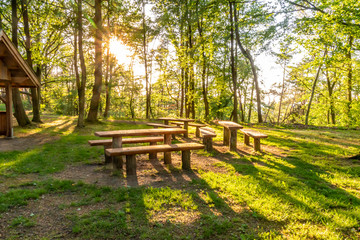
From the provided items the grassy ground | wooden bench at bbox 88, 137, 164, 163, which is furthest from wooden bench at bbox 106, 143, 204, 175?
wooden bench at bbox 88, 137, 164, 163

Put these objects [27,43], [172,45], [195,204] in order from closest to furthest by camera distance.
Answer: [195,204] → [27,43] → [172,45]

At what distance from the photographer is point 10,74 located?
9.15 m

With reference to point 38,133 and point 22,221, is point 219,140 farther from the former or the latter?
point 38,133

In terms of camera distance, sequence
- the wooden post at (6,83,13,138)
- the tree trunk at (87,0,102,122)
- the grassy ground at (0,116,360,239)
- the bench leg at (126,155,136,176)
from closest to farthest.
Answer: the grassy ground at (0,116,360,239) → the bench leg at (126,155,136,176) → the wooden post at (6,83,13,138) → the tree trunk at (87,0,102,122)

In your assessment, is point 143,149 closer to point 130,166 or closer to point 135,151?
point 135,151

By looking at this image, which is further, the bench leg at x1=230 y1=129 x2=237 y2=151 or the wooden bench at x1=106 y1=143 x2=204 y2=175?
the bench leg at x1=230 y1=129 x2=237 y2=151

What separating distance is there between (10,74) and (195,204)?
10071 millimetres

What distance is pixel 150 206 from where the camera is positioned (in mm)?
3176

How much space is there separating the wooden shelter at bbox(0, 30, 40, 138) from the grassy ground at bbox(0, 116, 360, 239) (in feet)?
15.0

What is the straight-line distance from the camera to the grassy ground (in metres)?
2.61

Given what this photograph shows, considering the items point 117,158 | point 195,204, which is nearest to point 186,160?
point 117,158

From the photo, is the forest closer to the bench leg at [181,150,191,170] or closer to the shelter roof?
the shelter roof

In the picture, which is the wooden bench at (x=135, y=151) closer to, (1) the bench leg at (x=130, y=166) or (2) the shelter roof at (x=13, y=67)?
(1) the bench leg at (x=130, y=166)

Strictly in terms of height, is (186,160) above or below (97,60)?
below
